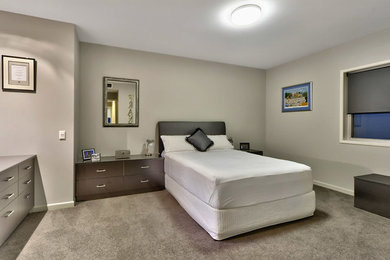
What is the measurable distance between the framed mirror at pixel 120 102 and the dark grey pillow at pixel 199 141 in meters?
1.11

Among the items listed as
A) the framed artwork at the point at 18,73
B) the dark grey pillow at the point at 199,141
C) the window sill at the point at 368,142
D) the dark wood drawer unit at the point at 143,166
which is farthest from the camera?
the dark grey pillow at the point at 199,141

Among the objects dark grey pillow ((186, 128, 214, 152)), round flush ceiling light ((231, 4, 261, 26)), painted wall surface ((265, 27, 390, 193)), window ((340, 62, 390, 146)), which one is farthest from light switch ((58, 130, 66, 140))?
window ((340, 62, 390, 146))

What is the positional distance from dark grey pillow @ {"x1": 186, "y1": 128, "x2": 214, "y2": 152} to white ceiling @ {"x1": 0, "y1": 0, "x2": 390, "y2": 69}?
167cm

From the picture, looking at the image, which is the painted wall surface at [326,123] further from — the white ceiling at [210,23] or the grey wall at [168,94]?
the grey wall at [168,94]

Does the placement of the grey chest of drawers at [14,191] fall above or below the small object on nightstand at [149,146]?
below

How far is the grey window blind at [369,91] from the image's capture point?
3.08 meters

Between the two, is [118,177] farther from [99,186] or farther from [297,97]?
[297,97]

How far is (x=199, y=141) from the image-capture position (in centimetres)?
388

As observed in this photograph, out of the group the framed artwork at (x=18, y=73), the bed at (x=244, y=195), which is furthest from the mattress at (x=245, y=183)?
the framed artwork at (x=18, y=73)

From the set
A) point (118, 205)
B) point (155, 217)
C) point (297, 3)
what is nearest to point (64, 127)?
point (118, 205)

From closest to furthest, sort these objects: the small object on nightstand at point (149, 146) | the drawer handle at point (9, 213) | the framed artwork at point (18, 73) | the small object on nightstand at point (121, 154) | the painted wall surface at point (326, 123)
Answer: the drawer handle at point (9, 213), the framed artwork at point (18, 73), the painted wall surface at point (326, 123), the small object on nightstand at point (121, 154), the small object on nightstand at point (149, 146)

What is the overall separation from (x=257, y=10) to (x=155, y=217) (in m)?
2.89

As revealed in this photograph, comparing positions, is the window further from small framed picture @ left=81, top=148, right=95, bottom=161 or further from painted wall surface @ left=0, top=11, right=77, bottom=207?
painted wall surface @ left=0, top=11, right=77, bottom=207

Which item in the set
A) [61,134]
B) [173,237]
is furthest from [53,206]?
[173,237]
